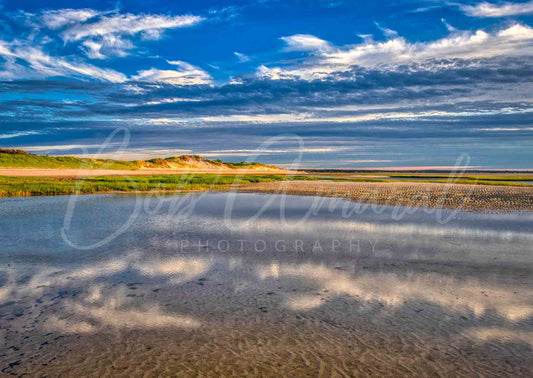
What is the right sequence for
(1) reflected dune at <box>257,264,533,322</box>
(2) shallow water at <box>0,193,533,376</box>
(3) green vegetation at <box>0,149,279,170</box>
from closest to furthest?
(2) shallow water at <box>0,193,533,376</box> < (1) reflected dune at <box>257,264,533,322</box> < (3) green vegetation at <box>0,149,279,170</box>

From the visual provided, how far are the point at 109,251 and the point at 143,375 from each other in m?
9.25

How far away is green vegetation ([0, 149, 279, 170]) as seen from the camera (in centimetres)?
9392

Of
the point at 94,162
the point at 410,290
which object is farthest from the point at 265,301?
the point at 94,162

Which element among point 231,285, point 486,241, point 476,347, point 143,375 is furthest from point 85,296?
point 486,241

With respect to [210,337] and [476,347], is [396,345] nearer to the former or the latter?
[476,347]

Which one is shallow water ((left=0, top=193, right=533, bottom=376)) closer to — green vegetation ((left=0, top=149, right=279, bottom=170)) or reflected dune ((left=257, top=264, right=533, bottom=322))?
reflected dune ((left=257, top=264, right=533, bottom=322))

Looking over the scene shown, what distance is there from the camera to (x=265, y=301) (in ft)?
31.4

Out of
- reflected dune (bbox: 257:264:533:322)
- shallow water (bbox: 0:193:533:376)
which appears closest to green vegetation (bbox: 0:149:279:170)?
shallow water (bbox: 0:193:533:376)

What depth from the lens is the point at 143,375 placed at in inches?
247

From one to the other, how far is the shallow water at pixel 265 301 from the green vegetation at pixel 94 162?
8646cm

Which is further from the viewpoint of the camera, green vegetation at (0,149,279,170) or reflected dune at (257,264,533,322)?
green vegetation at (0,149,279,170)

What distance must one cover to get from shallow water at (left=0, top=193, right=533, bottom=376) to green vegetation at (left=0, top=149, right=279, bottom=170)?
284 feet

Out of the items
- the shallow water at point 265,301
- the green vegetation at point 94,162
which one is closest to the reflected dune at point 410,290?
the shallow water at point 265,301

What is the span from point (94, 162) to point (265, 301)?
12061 cm
